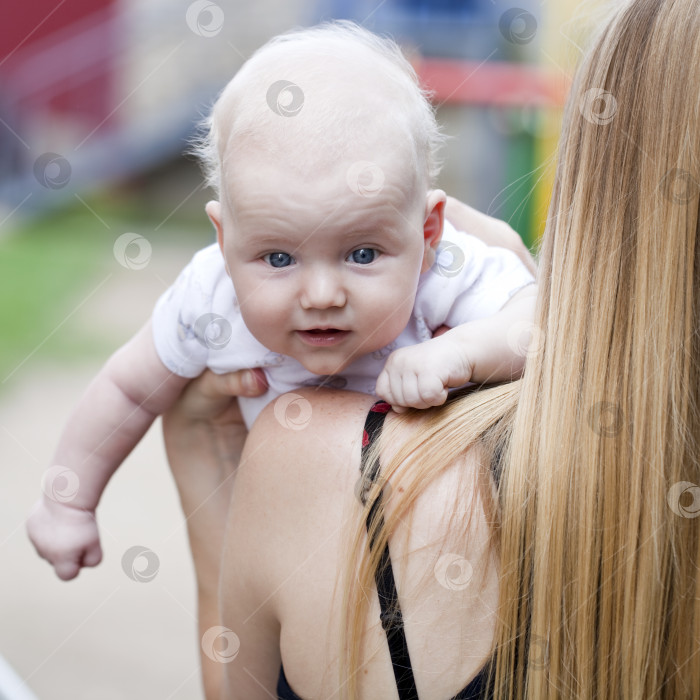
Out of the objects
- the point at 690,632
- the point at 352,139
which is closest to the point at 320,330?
the point at 352,139

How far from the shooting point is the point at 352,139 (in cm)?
108

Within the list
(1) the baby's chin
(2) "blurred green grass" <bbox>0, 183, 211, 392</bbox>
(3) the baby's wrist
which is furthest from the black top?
(2) "blurred green grass" <bbox>0, 183, 211, 392</bbox>

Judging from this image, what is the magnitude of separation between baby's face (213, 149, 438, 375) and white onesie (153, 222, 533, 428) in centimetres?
9

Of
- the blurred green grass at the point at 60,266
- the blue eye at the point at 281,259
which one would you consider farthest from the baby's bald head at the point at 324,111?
the blurred green grass at the point at 60,266

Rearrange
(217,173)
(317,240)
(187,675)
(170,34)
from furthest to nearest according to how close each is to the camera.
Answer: (170,34), (187,675), (217,173), (317,240)

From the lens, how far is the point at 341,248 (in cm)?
109

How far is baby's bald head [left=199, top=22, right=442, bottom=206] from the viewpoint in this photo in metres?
1.08

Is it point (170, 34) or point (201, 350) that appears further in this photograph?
point (170, 34)

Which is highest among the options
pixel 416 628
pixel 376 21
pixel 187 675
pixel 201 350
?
pixel 376 21

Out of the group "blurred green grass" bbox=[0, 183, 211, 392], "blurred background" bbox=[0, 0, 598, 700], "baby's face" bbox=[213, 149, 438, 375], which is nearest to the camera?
"baby's face" bbox=[213, 149, 438, 375]

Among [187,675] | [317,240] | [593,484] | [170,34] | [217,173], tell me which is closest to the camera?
[593,484]

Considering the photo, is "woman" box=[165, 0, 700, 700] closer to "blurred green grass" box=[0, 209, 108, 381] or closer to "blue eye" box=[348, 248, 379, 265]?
"blue eye" box=[348, 248, 379, 265]

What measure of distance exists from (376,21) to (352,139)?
4804 millimetres

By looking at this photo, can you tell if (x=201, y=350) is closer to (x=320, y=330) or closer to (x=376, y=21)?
(x=320, y=330)
